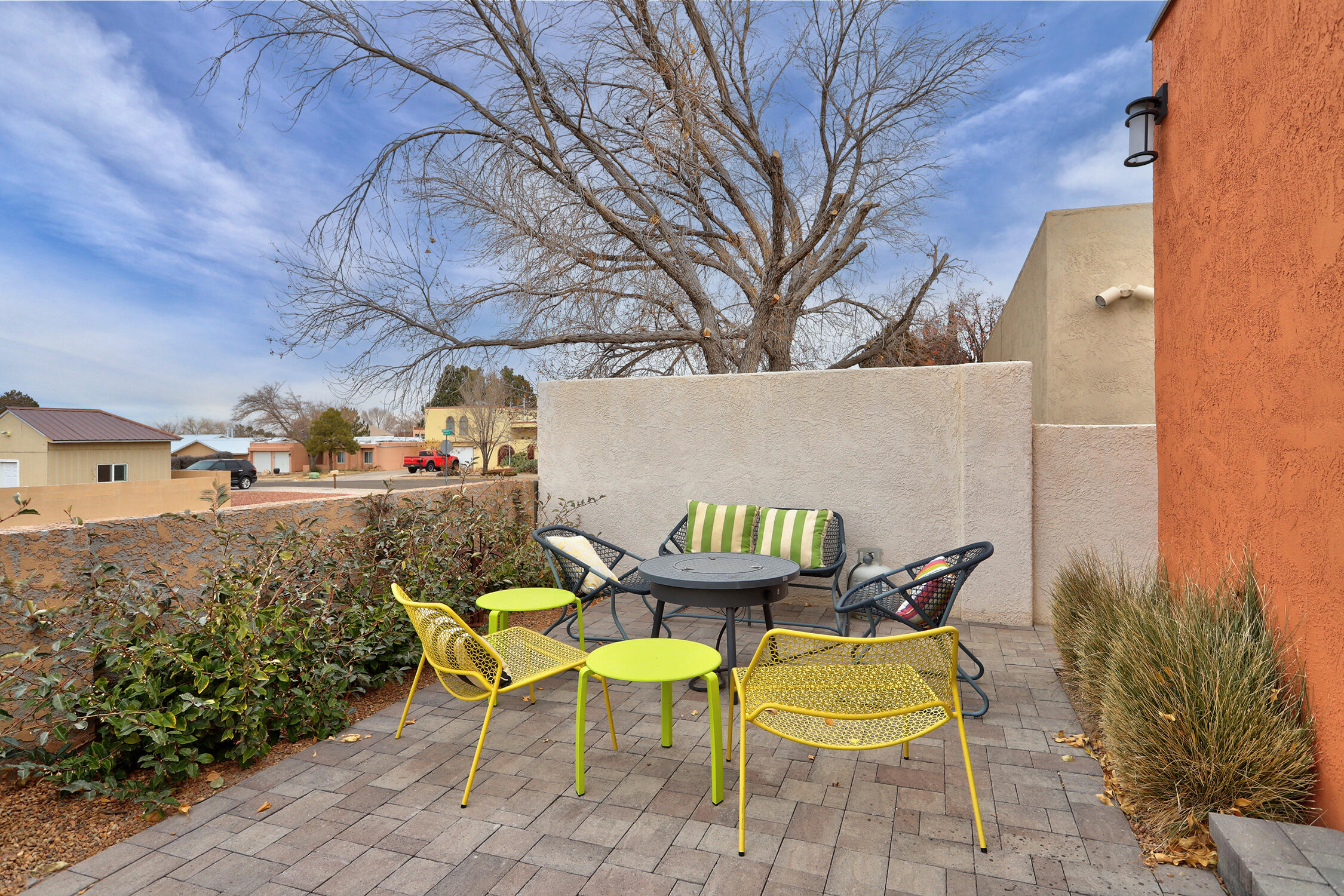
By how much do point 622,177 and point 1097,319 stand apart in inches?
276

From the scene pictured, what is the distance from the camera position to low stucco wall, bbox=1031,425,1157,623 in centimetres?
467

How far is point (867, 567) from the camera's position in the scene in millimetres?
5004

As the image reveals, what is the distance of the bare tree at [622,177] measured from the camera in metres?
8.51

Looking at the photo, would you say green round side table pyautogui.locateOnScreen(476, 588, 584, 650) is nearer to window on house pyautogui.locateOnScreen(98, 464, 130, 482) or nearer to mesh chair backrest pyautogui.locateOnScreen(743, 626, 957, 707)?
mesh chair backrest pyautogui.locateOnScreen(743, 626, 957, 707)

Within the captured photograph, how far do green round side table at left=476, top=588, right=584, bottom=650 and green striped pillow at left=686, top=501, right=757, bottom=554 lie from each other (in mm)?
1641

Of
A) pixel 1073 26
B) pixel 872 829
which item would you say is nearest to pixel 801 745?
pixel 872 829

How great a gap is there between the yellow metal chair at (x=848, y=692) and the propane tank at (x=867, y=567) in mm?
2539

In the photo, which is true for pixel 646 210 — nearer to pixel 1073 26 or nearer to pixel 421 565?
pixel 1073 26

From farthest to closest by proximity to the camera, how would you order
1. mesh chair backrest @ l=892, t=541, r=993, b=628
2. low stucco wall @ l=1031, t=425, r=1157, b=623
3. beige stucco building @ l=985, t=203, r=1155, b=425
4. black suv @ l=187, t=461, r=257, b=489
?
black suv @ l=187, t=461, r=257, b=489, beige stucco building @ l=985, t=203, r=1155, b=425, low stucco wall @ l=1031, t=425, r=1157, b=623, mesh chair backrest @ l=892, t=541, r=993, b=628

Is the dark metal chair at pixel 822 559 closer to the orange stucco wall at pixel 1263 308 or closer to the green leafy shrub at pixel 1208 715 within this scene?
the orange stucco wall at pixel 1263 308

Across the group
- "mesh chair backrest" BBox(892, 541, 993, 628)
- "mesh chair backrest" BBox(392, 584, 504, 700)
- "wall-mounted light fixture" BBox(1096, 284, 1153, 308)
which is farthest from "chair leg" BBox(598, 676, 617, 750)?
"wall-mounted light fixture" BBox(1096, 284, 1153, 308)

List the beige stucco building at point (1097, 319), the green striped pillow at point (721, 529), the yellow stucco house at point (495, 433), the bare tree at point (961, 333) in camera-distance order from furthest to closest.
Result: 1. the yellow stucco house at point (495, 433)
2. the bare tree at point (961, 333)
3. the beige stucco building at point (1097, 319)
4. the green striped pillow at point (721, 529)

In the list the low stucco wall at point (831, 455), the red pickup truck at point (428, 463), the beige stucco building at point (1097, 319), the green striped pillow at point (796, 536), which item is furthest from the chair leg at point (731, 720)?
the red pickup truck at point (428, 463)

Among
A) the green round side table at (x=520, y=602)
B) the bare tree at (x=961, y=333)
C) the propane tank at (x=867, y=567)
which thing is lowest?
the propane tank at (x=867, y=567)
